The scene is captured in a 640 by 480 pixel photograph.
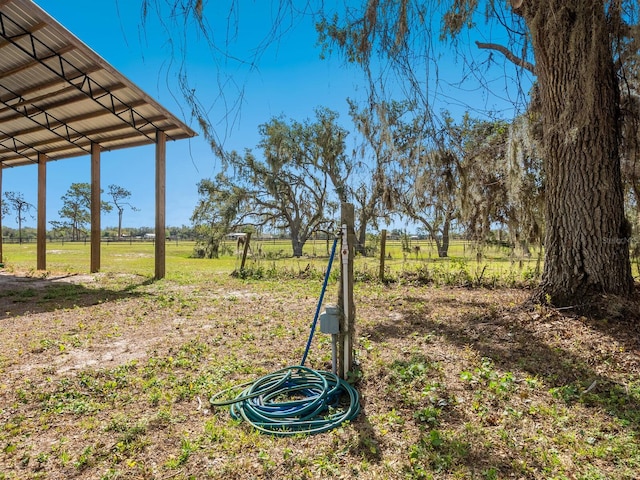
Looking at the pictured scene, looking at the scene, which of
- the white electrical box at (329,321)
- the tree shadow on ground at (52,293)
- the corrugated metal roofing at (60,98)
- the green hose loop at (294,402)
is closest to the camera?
the green hose loop at (294,402)

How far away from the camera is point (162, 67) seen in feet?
4.52

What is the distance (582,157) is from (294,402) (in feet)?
11.4

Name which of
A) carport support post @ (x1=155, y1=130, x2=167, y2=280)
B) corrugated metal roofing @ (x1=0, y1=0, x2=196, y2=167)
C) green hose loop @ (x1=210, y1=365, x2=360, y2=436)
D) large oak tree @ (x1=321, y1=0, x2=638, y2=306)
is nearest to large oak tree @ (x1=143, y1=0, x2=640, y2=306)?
large oak tree @ (x1=321, y1=0, x2=638, y2=306)

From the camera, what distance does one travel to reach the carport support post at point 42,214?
33.9 ft

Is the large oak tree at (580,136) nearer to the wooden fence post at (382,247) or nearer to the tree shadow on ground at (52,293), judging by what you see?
the wooden fence post at (382,247)

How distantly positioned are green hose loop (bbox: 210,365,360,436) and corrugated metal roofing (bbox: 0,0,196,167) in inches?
247

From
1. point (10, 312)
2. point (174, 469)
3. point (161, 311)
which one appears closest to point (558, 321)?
point (174, 469)

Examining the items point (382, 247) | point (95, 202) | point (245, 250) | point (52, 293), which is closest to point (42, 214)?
point (95, 202)

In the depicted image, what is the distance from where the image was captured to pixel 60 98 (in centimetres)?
766

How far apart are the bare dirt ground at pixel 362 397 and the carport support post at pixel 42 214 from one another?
6.91 m

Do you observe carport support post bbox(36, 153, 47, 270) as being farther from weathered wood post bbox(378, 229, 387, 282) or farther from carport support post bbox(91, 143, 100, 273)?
→ weathered wood post bbox(378, 229, 387, 282)

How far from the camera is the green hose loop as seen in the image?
215 centimetres

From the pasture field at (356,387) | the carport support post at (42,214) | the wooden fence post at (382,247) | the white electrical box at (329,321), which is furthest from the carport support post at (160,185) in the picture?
the white electrical box at (329,321)

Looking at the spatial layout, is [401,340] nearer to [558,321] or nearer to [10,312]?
[558,321]
